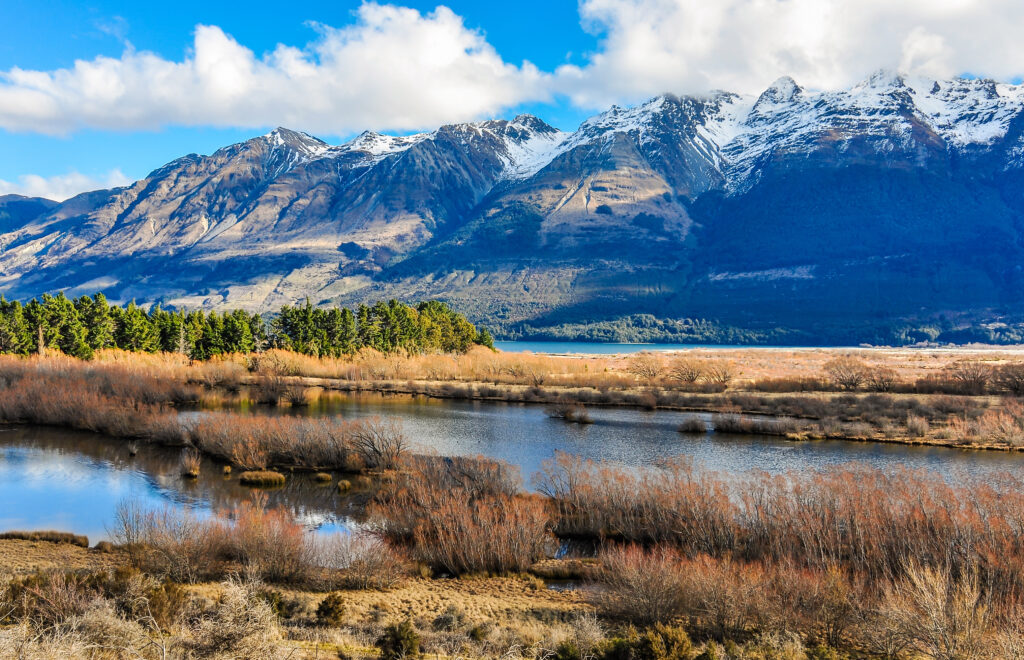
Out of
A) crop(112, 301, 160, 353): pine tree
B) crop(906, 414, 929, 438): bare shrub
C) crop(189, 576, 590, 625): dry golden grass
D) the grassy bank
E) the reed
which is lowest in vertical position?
crop(189, 576, 590, 625): dry golden grass

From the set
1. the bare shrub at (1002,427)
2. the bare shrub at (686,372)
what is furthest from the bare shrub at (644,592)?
the bare shrub at (686,372)

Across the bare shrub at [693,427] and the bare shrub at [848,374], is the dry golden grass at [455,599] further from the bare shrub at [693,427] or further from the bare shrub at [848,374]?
the bare shrub at [848,374]

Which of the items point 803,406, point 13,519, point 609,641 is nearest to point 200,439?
point 13,519

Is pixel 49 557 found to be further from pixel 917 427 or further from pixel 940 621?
pixel 917 427

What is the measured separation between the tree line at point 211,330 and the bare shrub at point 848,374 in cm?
5294

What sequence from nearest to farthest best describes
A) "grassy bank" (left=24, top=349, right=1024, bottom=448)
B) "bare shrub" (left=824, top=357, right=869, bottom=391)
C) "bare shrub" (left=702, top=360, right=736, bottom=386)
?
"grassy bank" (left=24, top=349, right=1024, bottom=448)
"bare shrub" (left=824, top=357, right=869, bottom=391)
"bare shrub" (left=702, top=360, right=736, bottom=386)

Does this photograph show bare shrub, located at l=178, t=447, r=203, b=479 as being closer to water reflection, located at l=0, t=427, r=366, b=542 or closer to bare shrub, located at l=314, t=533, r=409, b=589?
water reflection, located at l=0, t=427, r=366, b=542

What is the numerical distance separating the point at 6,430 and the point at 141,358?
98.1ft

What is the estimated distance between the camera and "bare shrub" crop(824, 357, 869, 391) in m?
69.1

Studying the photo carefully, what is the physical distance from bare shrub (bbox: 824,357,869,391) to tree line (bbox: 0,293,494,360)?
174 ft

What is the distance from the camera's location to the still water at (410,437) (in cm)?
2811

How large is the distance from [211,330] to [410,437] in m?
52.0

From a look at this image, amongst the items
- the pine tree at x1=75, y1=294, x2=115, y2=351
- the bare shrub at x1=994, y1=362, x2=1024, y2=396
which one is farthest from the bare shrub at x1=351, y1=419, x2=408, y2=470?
the bare shrub at x1=994, y1=362, x2=1024, y2=396

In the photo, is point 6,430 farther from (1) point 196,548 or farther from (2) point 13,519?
(1) point 196,548
